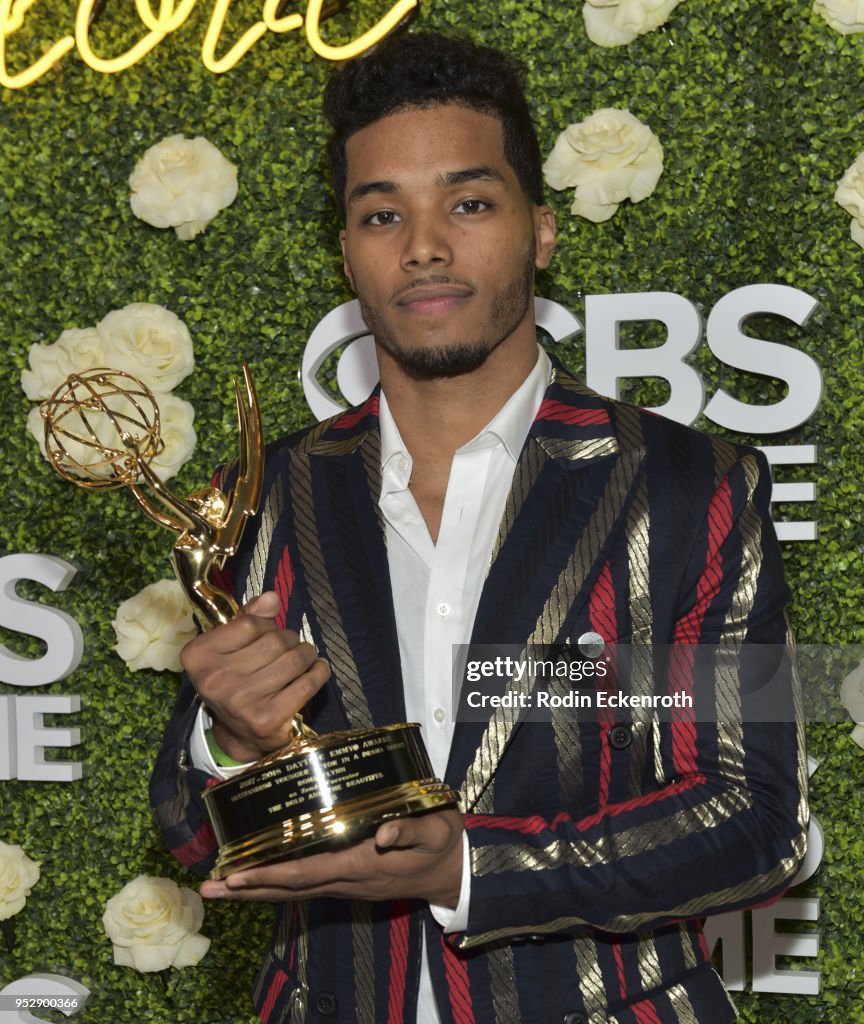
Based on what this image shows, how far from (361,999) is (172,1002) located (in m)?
1.45

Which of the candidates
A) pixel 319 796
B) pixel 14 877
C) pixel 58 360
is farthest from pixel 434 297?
pixel 14 877

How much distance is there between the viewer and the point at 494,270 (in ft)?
6.45

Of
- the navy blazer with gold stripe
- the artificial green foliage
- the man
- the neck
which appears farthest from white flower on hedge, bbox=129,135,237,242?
the navy blazer with gold stripe

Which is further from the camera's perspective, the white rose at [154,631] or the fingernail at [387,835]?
the white rose at [154,631]

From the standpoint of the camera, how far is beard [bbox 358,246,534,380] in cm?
197

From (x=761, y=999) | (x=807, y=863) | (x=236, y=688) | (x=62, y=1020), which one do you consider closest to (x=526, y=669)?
(x=236, y=688)

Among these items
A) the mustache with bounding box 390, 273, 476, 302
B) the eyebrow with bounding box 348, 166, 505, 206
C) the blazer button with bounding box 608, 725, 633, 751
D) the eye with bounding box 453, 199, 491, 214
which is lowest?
the blazer button with bounding box 608, 725, 633, 751

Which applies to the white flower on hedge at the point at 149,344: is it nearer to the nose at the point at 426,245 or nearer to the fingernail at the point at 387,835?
the nose at the point at 426,245

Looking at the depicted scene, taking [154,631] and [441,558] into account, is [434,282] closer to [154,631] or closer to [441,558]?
[441,558]

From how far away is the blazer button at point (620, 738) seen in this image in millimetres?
1819

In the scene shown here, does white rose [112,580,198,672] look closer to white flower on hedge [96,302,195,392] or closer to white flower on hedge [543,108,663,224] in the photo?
white flower on hedge [96,302,195,392]

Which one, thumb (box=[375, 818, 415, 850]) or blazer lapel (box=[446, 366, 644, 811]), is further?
blazer lapel (box=[446, 366, 644, 811])

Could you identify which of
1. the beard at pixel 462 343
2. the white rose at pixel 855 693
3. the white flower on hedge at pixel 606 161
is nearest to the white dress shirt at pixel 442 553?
the beard at pixel 462 343

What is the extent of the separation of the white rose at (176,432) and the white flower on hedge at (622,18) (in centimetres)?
122
